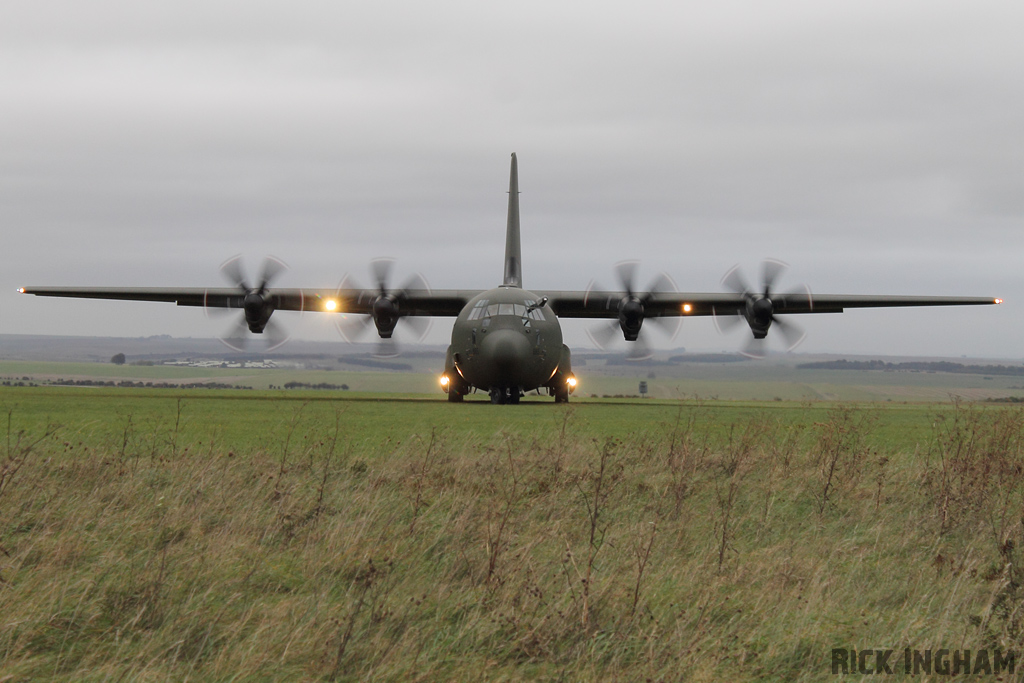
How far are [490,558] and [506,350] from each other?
20.1 meters

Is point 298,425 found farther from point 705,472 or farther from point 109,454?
point 705,472

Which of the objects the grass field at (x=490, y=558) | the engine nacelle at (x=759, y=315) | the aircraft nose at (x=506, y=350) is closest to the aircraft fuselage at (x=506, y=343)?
the aircraft nose at (x=506, y=350)

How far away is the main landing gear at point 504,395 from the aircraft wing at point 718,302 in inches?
313

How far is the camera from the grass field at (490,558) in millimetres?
6164

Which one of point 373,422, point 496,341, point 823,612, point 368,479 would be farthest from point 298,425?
point 823,612

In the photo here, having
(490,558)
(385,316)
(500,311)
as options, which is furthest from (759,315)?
(490,558)

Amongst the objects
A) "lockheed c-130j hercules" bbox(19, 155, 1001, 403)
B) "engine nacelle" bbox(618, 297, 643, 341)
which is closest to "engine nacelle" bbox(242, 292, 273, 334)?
"lockheed c-130j hercules" bbox(19, 155, 1001, 403)

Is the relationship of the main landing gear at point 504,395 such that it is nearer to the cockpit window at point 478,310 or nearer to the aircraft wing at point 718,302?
the cockpit window at point 478,310

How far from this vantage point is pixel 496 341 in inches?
1113

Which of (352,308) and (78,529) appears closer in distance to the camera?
(78,529)

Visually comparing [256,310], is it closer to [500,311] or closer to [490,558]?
[500,311]

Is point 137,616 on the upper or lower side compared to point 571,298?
lower

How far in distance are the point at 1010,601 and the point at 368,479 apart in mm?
7389

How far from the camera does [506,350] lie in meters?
28.1
